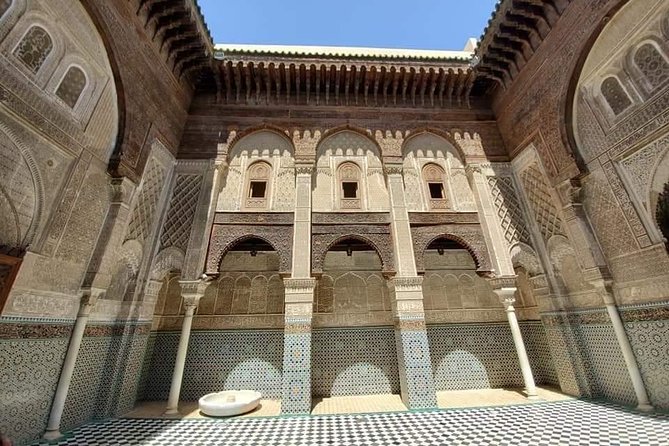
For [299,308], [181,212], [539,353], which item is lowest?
[539,353]

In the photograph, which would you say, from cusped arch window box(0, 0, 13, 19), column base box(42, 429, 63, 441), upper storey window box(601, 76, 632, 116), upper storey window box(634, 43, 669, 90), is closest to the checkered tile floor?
column base box(42, 429, 63, 441)

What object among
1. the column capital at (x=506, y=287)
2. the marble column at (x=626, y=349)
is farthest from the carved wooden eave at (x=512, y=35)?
the marble column at (x=626, y=349)

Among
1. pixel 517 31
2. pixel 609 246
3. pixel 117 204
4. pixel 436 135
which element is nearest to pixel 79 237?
pixel 117 204

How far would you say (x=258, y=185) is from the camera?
5.27 m

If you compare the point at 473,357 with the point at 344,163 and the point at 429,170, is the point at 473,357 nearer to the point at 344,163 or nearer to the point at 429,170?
the point at 429,170

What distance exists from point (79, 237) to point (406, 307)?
4541 millimetres

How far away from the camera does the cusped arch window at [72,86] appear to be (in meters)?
3.29

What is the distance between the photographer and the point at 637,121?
3.52 m

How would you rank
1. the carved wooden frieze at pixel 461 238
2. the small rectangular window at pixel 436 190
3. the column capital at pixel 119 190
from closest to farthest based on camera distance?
the column capital at pixel 119 190
the carved wooden frieze at pixel 461 238
the small rectangular window at pixel 436 190

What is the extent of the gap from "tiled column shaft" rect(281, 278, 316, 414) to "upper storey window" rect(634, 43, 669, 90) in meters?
5.16

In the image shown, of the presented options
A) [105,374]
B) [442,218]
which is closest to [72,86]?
[105,374]

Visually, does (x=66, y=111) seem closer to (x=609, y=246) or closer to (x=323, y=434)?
(x=323, y=434)

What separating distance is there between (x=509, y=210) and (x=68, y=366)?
22.5 feet

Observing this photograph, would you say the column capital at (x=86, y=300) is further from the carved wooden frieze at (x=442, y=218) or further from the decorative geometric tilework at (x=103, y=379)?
the carved wooden frieze at (x=442, y=218)
